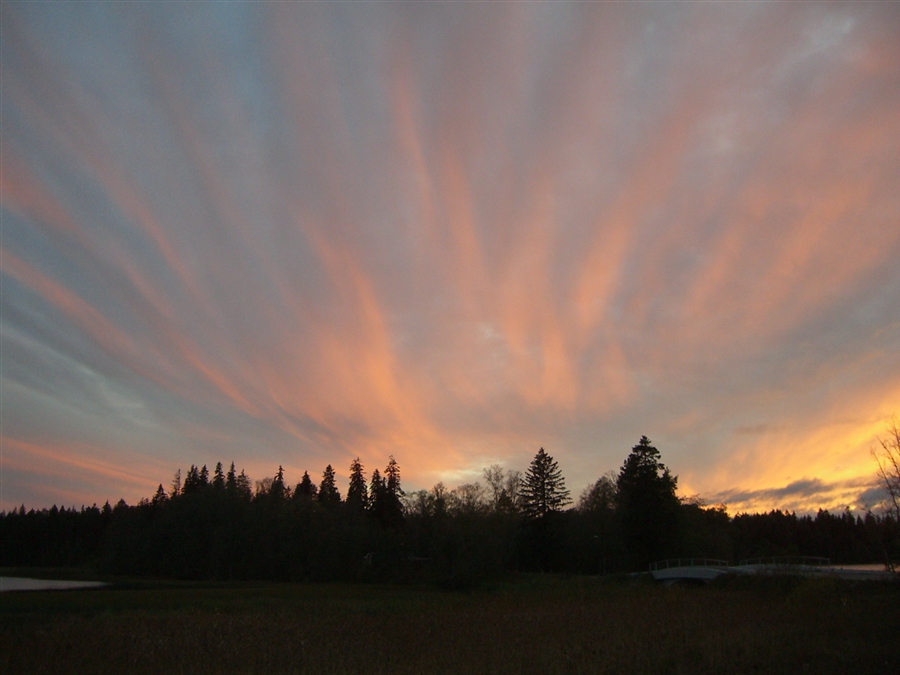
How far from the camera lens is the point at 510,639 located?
70.6 ft

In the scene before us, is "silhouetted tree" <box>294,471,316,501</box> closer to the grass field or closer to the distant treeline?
the distant treeline

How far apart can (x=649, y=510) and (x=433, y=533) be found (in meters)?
25.6

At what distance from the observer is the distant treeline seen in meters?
69.1

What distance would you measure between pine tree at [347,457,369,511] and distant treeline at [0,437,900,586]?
28cm

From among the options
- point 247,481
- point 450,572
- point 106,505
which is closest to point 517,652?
point 450,572

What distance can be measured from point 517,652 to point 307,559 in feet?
250

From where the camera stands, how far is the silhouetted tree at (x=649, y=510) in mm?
67375

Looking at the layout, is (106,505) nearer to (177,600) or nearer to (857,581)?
(177,600)

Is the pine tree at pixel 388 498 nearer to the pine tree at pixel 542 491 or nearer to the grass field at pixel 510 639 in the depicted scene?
the pine tree at pixel 542 491

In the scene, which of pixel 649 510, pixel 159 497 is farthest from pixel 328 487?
pixel 649 510

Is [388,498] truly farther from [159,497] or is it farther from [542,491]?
[159,497]

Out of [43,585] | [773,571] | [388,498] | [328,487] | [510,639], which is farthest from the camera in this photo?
[328,487]

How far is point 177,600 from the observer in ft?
142

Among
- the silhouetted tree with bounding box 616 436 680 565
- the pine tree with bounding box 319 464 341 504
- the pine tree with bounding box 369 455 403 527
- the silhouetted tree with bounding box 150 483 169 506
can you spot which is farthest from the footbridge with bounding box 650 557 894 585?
the silhouetted tree with bounding box 150 483 169 506
